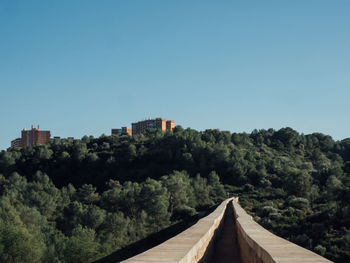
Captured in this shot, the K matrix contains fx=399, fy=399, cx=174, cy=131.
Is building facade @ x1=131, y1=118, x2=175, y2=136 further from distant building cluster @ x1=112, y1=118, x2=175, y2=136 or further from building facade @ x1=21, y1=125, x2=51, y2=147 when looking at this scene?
building facade @ x1=21, y1=125, x2=51, y2=147

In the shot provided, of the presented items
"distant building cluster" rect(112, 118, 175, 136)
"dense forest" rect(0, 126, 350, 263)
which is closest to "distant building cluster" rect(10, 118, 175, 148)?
"distant building cluster" rect(112, 118, 175, 136)

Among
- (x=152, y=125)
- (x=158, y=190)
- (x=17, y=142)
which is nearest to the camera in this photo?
(x=158, y=190)

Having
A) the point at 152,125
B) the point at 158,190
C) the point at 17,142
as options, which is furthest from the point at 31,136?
the point at 158,190

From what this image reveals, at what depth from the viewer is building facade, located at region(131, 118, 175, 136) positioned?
163 m

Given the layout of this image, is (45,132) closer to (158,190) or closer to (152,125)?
(152,125)

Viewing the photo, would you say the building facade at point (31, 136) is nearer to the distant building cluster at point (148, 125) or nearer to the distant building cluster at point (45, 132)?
the distant building cluster at point (45, 132)

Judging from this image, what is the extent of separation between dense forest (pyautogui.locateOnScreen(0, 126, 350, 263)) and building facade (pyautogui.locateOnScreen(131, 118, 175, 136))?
49.1m

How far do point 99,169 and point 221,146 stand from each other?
27.3m

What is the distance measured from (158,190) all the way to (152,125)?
11403cm

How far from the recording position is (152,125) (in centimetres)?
16525

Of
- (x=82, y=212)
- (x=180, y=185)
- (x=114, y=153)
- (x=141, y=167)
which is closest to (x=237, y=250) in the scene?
(x=82, y=212)

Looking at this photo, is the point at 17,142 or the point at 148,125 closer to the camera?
the point at 148,125

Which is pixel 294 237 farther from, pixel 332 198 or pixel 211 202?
pixel 211 202

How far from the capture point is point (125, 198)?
5244cm
